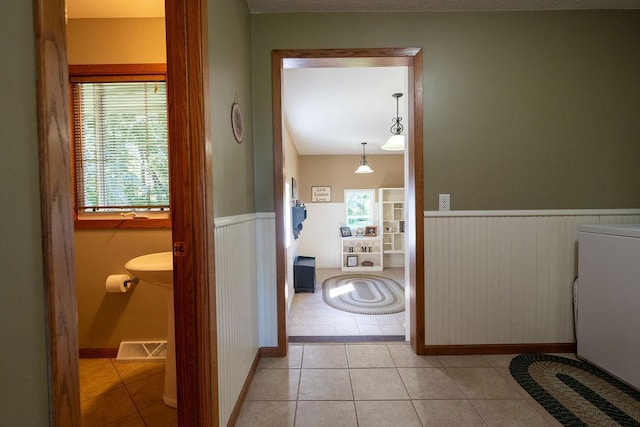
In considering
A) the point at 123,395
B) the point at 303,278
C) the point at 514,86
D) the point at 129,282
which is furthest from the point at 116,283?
the point at 514,86

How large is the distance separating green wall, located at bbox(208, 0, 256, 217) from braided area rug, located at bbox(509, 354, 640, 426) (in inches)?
78.0

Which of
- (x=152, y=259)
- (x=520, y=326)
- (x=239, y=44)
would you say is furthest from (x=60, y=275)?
(x=520, y=326)

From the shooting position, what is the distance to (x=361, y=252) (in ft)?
18.5

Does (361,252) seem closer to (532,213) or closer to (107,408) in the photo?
(532,213)

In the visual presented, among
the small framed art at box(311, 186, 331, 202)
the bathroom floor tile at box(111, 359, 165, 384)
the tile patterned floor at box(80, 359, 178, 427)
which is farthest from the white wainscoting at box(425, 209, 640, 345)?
the small framed art at box(311, 186, 331, 202)

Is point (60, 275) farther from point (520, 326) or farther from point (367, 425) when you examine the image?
point (520, 326)

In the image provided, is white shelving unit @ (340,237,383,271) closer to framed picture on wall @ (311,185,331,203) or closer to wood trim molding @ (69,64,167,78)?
framed picture on wall @ (311,185,331,203)

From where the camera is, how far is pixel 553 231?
6.61 feet

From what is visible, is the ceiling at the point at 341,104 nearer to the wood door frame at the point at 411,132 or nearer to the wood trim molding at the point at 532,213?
the wood door frame at the point at 411,132

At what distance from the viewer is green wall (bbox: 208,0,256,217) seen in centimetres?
129

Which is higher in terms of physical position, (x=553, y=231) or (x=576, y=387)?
(x=553, y=231)

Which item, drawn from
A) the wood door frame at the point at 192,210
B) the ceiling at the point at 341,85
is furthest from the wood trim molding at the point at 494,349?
the ceiling at the point at 341,85

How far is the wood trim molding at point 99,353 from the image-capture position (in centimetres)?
204

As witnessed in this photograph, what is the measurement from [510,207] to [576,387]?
1117 mm
